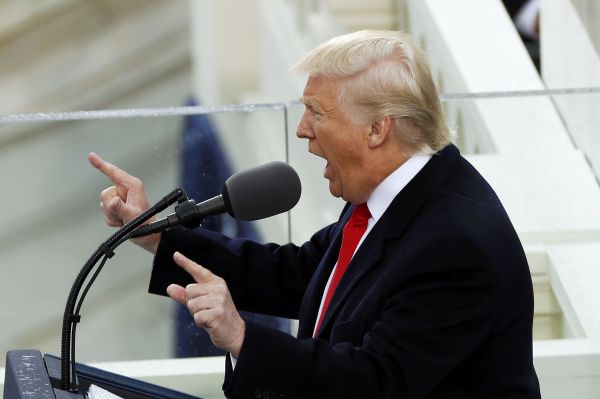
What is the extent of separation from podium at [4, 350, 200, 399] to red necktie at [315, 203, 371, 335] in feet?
1.02

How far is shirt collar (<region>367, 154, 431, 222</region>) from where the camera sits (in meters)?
1.98

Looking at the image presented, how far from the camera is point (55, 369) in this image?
1.85m

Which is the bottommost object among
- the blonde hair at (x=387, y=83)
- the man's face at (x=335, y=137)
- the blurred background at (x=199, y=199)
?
the blurred background at (x=199, y=199)

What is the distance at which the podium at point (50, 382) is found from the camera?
1.74m

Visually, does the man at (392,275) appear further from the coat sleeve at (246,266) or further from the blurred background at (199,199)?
the blurred background at (199,199)

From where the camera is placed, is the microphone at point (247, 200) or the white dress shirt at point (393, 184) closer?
the microphone at point (247, 200)

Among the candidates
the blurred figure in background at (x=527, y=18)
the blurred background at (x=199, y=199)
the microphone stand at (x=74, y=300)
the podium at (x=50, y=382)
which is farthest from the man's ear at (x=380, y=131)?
the blurred figure in background at (x=527, y=18)

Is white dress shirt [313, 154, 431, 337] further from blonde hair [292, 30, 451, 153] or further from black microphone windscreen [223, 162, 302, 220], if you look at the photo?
black microphone windscreen [223, 162, 302, 220]

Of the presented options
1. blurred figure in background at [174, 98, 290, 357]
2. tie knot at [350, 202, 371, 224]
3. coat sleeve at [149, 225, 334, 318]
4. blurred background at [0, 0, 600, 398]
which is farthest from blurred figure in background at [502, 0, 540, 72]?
tie knot at [350, 202, 371, 224]

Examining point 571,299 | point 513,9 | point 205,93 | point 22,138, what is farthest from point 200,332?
point 205,93

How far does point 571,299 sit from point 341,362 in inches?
69.8

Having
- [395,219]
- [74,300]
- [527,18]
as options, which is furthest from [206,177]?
[527,18]

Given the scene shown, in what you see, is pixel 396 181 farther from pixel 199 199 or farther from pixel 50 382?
pixel 199 199

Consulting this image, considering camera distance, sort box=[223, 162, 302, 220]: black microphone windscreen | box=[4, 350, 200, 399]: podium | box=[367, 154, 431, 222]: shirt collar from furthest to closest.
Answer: box=[367, 154, 431, 222]: shirt collar → box=[223, 162, 302, 220]: black microphone windscreen → box=[4, 350, 200, 399]: podium
